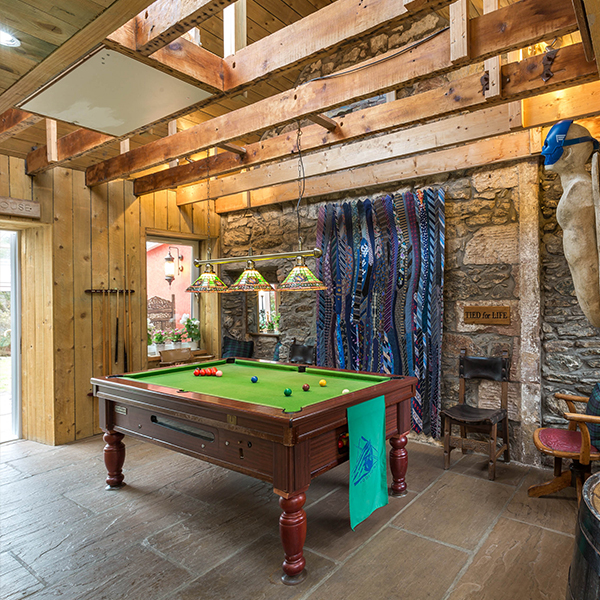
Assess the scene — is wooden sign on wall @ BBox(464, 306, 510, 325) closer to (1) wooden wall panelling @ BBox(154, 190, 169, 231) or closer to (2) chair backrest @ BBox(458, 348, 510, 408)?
(2) chair backrest @ BBox(458, 348, 510, 408)

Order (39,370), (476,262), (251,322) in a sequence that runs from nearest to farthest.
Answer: (476,262)
(39,370)
(251,322)

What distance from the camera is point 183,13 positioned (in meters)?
1.75

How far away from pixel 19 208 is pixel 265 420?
3.28 metres

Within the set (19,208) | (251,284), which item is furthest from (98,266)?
(251,284)

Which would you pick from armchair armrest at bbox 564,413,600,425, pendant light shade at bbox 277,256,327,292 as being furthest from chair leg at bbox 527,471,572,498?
pendant light shade at bbox 277,256,327,292

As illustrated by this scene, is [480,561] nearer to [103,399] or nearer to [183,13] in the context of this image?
[103,399]

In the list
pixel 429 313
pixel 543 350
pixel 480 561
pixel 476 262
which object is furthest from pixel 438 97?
pixel 480 561

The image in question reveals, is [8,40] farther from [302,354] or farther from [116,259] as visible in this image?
[302,354]

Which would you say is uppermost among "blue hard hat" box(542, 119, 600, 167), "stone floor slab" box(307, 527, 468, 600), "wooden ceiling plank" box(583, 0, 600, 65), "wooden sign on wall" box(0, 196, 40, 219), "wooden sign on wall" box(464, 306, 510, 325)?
"blue hard hat" box(542, 119, 600, 167)

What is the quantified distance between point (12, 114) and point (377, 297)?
3.32m

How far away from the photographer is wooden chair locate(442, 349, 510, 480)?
128 inches

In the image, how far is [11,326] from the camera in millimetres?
4355

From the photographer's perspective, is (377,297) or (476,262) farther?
(377,297)

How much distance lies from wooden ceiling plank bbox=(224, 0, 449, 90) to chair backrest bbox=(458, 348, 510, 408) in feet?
8.94
